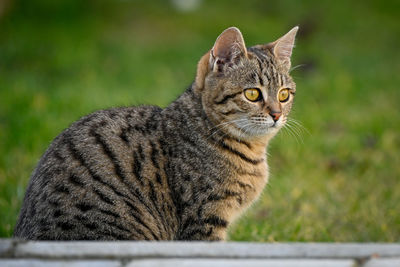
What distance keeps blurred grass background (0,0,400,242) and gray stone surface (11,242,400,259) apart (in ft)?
5.61

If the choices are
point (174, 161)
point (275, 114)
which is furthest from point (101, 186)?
point (275, 114)

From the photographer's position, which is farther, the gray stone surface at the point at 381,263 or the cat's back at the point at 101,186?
the cat's back at the point at 101,186

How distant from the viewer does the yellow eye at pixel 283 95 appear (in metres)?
3.39

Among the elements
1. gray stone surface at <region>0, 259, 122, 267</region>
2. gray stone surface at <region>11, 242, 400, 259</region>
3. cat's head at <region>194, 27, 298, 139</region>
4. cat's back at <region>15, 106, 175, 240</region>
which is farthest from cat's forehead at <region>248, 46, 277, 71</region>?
gray stone surface at <region>0, 259, 122, 267</region>

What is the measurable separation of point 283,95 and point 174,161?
2.95 ft

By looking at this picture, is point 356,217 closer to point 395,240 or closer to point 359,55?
point 395,240

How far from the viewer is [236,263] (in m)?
2.08

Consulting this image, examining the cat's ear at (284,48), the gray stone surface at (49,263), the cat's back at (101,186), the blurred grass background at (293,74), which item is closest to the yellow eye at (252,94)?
the cat's ear at (284,48)

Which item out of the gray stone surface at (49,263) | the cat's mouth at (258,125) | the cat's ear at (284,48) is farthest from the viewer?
the cat's ear at (284,48)

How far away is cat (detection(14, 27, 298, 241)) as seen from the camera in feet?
9.16

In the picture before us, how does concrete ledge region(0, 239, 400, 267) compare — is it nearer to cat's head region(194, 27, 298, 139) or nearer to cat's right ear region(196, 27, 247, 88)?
cat's head region(194, 27, 298, 139)

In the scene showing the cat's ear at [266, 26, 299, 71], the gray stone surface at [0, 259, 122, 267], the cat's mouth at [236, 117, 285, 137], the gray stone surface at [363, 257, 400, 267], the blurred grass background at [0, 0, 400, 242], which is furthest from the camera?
the blurred grass background at [0, 0, 400, 242]

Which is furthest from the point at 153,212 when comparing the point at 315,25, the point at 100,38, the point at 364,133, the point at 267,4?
the point at 267,4

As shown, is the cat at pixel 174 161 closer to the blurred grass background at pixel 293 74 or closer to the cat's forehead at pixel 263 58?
the cat's forehead at pixel 263 58
